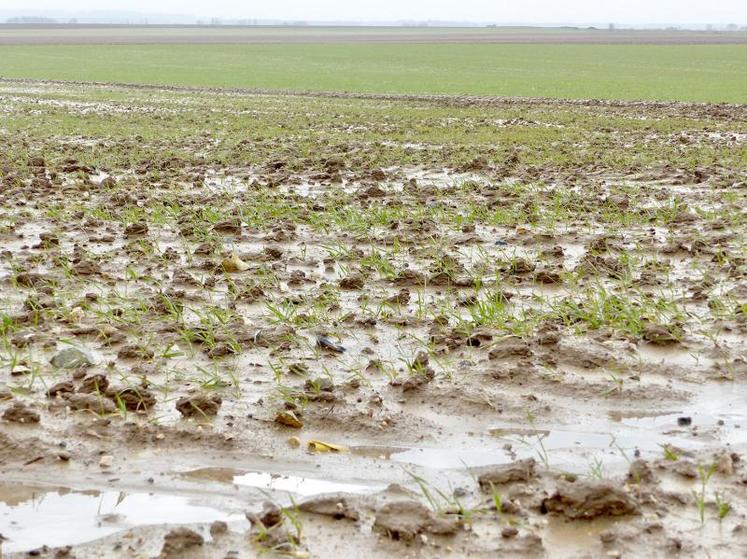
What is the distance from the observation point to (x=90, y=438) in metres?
4.83

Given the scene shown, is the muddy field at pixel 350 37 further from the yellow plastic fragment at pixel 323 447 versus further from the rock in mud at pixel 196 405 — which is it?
the yellow plastic fragment at pixel 323 447

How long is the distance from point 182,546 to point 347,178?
987 centimetres

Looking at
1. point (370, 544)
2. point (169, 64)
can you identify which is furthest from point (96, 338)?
point (169, 64)

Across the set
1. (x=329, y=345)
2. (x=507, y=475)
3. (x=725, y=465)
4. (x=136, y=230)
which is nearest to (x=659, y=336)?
(x=725, y=465)

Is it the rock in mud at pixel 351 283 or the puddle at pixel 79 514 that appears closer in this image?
the puddle at pixel 79 514

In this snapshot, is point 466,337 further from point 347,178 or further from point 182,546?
point 347,178

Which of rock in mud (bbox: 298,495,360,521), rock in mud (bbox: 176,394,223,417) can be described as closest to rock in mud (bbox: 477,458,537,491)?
rock in mud (bbox: 298,495,360,521)

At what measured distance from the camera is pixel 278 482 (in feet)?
14.5

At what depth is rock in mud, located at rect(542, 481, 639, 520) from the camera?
156 inches

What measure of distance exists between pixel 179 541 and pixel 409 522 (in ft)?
2.77

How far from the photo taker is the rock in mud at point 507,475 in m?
4.24

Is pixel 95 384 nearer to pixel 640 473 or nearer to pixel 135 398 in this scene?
pixel 135 398

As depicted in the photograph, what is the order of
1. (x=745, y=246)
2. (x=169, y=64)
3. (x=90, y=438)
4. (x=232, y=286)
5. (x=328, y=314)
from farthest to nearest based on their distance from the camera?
1. (x=169, y=64)
2. (x=745, y=246)
3. (x=232, y=286)
4. (x=328, y=314)
5. (x=90, y=438)

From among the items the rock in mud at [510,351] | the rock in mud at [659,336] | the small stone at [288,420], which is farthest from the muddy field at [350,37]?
the small stone at [288,420]
